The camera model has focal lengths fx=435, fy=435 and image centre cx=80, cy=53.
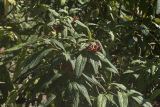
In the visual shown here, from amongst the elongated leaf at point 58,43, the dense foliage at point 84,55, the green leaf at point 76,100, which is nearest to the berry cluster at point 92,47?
the dense foliage at point 84,55

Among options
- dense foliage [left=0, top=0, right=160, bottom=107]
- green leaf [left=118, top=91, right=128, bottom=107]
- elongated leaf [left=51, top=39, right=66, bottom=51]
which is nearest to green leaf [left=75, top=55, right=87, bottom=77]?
dense foliage [left=0, top=0, right=160, bottom=107]

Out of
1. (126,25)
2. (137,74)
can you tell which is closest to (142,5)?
(126,25)

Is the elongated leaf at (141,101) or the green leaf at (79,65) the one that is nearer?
the green leaf at (79,65)

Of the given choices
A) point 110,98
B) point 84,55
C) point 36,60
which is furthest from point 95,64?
point 36,60

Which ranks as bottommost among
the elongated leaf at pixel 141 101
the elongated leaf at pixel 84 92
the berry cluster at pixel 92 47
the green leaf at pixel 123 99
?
the elongated leaf at pixel 141 101

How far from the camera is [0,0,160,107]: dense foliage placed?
228 centimetres

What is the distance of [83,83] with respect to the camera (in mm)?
2307

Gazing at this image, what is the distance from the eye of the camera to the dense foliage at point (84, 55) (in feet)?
7.49

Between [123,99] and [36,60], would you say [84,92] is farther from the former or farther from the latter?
[36,60]

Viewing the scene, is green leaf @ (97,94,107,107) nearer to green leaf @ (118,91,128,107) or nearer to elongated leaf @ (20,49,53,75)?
green leaf @ (118,91,128,107)

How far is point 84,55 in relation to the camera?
2.24 metres

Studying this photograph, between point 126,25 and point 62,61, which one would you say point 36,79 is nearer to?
point 62,61

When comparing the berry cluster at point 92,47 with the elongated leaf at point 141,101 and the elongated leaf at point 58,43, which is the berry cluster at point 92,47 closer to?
the elongated leaf at point 58,43

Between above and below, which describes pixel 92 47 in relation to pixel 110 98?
above
